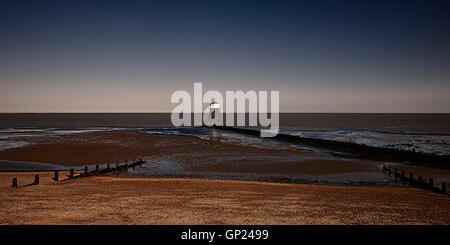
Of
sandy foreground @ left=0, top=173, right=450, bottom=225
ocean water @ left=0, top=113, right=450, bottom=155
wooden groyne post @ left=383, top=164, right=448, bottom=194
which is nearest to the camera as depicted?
sandy foreground @ left=0, top=173, right=450, bottom=225

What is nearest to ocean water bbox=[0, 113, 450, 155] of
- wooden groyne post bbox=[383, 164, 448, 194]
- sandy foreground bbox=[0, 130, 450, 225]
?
wooden groyne post bbox=[383, 164, 448, 194]

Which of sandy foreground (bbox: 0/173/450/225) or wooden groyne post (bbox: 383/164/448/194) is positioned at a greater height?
sandy foreground (bbox: 0/173/450/225)

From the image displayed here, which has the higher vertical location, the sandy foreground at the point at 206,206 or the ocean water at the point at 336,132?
the sandy foreground at the point at 206,206

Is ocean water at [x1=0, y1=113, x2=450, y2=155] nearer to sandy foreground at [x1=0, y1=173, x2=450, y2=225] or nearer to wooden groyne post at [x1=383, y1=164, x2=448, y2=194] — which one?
wooden groyne post at [x1=383, y1=164, x2=448, y2=194]

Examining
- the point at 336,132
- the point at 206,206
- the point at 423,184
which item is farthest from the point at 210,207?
the point at 336,132

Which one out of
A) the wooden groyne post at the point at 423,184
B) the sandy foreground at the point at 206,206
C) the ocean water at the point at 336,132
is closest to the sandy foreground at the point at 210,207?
the sandy foreground at the point at 206,206

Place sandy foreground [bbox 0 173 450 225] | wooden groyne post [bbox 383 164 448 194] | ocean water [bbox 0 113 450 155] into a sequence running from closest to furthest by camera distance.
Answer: sandy foreground [bbox 0 173 450 225] < wooden groyne post [bbox 383 164 448 194] < ocean water [bbox 0 113 450 155]

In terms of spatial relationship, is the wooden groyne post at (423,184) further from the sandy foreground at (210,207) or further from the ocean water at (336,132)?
the ocean water at (336,132)

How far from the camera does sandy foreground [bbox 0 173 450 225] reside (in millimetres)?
7266

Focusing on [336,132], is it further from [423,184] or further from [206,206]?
[206,206]

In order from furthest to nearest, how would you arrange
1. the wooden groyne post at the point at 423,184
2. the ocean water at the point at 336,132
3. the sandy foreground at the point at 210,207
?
the ocean water at the point at 336,132 < the wooden groyne post at the point at 423,184 < the sandy foreground at the point at 210,207

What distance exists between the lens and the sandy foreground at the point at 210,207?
286 inches

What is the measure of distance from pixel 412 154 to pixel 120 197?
28.2 m
